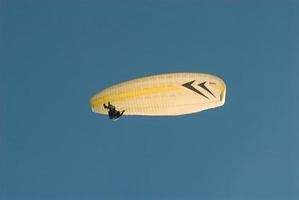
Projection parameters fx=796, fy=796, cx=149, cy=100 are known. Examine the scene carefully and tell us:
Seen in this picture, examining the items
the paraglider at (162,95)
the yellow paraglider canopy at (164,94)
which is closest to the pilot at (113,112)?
the paraglider at (162,95)

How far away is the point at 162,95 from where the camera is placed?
74000 mm

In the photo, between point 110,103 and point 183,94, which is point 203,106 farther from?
point 110,103

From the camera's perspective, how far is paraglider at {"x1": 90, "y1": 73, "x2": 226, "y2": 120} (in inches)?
2906

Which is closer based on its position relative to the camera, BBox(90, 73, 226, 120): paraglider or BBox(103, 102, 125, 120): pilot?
BBox(90, 73, 226, 120): paraglider

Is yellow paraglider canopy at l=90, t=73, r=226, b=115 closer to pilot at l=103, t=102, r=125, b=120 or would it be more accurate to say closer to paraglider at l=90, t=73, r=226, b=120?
paraglider at l=90, t=73, r=226, b=120

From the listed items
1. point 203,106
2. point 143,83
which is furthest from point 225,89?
point 143,83

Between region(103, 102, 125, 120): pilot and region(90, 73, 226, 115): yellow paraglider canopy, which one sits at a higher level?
region(90, 73, 226, 115): yellow paraglider canopy

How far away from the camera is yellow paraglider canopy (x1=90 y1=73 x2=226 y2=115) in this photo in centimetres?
7381

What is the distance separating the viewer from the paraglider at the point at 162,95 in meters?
73.8

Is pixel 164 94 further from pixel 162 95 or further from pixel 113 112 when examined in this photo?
pixel 113 112

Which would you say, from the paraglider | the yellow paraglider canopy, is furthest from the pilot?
the yellow paraglider canopy

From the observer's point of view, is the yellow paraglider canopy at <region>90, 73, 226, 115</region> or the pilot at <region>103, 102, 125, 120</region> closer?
the yellow paraglider canopy at <region>90, 73, 226, 115</region>

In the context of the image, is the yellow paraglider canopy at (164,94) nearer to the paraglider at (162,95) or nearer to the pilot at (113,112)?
the paraglider at (162,95)

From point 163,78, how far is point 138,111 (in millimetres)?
4490
